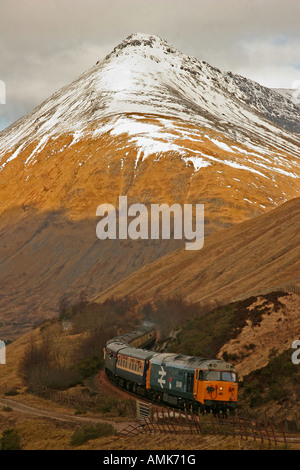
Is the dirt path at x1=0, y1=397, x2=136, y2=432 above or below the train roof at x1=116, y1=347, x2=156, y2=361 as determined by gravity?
below

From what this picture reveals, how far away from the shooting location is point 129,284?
8244cm

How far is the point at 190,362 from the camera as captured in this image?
28250 millimetres

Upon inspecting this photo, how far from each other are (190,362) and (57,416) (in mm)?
8134

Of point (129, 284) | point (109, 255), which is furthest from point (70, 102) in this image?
point (129, 284)

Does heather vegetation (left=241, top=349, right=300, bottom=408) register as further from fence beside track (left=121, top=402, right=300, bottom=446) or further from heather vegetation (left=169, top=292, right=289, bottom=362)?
heather vegetation (left=169, top=292, right=289, bottom=362)

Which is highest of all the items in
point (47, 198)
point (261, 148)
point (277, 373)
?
point (261, 148)

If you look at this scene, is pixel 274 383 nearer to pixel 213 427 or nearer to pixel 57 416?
pixel 213 427

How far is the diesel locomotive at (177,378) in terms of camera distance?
26.4 m

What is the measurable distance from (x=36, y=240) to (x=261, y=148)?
7433 cm

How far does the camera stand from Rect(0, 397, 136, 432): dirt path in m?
26.4

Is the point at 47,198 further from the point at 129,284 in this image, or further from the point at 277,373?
the point at 277,373

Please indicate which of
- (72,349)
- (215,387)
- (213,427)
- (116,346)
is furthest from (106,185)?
(213,427)

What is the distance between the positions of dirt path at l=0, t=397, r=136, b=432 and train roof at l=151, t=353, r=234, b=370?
13.4 ft

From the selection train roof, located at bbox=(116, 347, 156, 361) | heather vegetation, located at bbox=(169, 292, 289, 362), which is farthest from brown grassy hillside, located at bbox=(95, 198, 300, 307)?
train roof, located at bbox=(116, 347, 156, 361)
